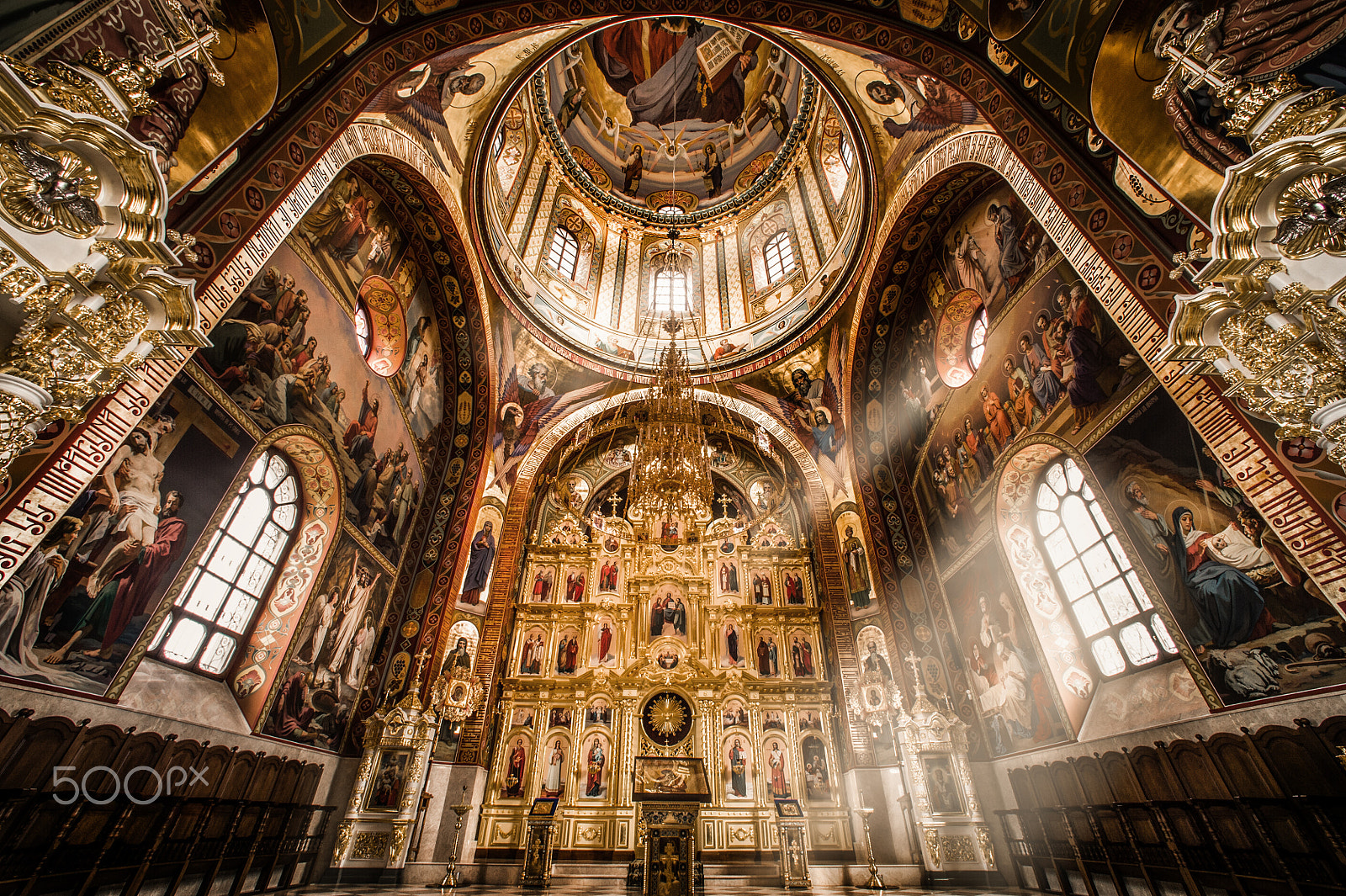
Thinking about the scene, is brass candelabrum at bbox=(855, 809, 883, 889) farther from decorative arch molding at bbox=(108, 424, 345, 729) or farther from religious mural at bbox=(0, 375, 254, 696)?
religious mural at bbox=(0, 375, 254, 696)

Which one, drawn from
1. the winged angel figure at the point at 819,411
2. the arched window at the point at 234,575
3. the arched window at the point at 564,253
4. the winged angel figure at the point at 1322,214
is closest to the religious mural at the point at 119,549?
the arched window at the point at 234,575

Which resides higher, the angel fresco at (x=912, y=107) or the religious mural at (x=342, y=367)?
the angel fresco at (x=912, y=107)

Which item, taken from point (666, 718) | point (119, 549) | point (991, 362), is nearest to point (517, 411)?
point (666, 718)

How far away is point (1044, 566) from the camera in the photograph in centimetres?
798

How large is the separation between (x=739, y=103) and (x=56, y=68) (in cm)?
1572

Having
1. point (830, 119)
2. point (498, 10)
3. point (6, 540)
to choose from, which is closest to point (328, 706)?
point (6, 540)

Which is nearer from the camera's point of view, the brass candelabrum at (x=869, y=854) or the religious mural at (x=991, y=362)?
A: the religious mural at (x=991, y=362)

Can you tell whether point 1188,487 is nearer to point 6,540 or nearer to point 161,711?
point 6,540

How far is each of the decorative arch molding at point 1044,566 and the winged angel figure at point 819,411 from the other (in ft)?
14.5

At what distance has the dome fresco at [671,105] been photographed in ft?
48.0

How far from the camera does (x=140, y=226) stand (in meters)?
4.15

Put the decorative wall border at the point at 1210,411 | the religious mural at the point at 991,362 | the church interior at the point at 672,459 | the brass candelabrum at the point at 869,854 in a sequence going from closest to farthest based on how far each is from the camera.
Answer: the decorative wall border at the point at 1210,411, the church interior at the point at 672,459, the religious mural at the point at 991,362, the brass candelabrum at the point at 869,854

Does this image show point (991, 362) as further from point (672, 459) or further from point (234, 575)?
point (234, 575)

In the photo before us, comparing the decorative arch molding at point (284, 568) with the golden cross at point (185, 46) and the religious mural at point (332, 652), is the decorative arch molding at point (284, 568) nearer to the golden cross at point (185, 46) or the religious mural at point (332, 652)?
the religious mural at point (332, 652)
